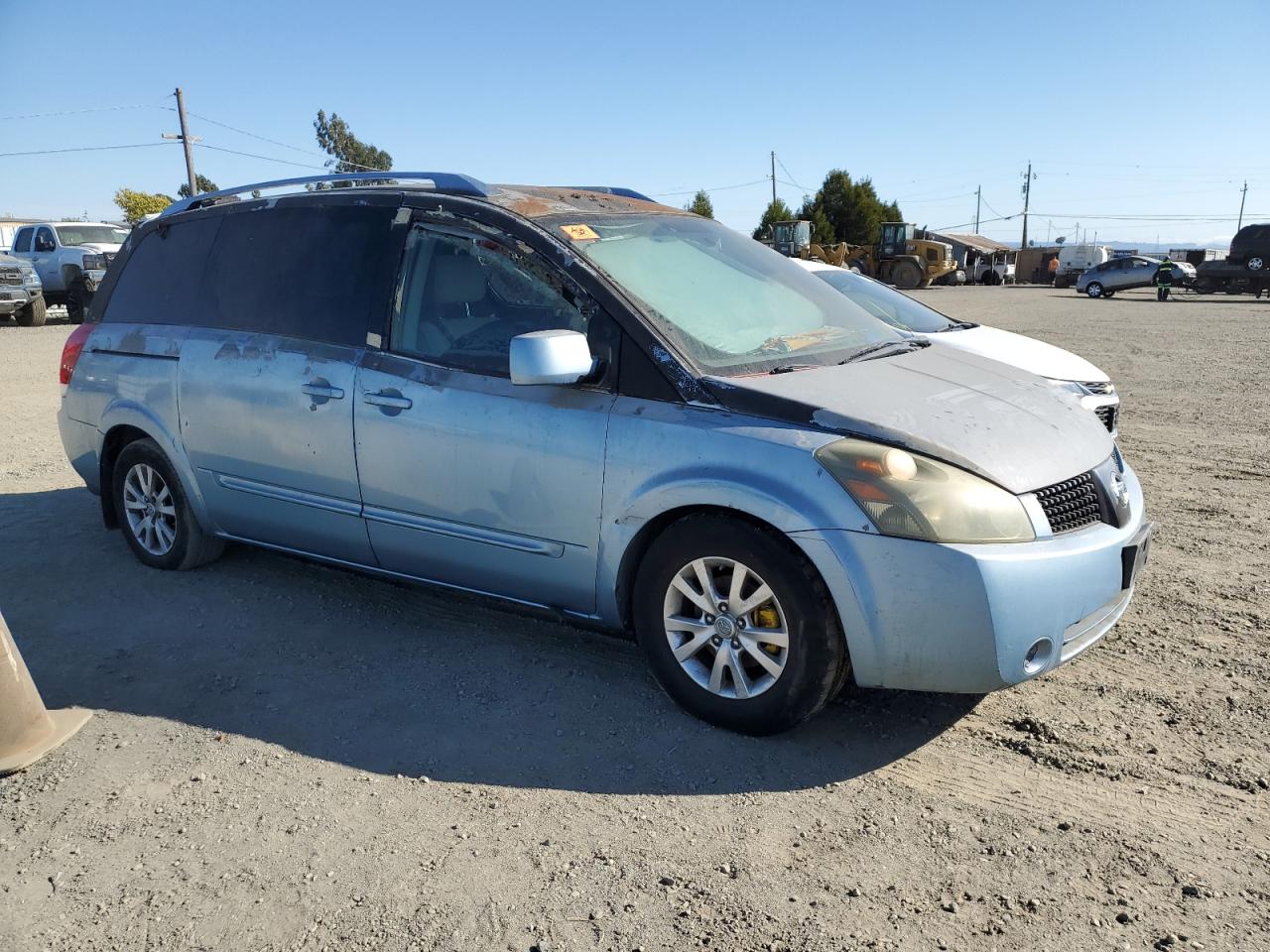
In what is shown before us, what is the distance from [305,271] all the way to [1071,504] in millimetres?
3334

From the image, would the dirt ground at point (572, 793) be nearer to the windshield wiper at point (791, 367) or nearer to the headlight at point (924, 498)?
the headlight at point (924, 498)

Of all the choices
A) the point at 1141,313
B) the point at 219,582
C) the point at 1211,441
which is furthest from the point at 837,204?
the point at 219,582

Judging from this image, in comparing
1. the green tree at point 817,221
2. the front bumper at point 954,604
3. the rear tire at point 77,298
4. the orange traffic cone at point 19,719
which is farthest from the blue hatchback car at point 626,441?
the green tree at point 817,221

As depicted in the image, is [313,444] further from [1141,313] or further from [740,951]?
[1141,313]

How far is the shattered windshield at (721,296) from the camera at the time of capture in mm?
3664

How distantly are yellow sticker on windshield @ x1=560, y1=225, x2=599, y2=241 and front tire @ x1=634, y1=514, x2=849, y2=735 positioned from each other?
1238 mm

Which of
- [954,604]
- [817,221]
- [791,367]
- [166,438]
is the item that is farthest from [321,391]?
[817,221]

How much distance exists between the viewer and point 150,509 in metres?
5.18

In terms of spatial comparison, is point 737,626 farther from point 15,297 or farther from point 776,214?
point 776,214

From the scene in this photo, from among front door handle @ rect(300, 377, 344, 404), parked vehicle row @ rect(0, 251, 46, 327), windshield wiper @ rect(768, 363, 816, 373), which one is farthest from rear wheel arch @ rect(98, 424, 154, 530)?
parked vehicle row @ rect(0, 251, 46, 327)

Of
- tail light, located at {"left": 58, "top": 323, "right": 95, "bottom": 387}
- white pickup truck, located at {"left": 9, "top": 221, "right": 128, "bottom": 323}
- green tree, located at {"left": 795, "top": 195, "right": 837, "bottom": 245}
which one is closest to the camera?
tail light, located at {"left": 58, "top": 323, "right": 95, "bottom": 387}

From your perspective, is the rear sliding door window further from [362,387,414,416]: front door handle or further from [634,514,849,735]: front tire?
[634,514,849,735]: front tire

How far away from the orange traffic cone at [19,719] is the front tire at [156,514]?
1.64 m

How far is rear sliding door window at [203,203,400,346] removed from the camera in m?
4.23
